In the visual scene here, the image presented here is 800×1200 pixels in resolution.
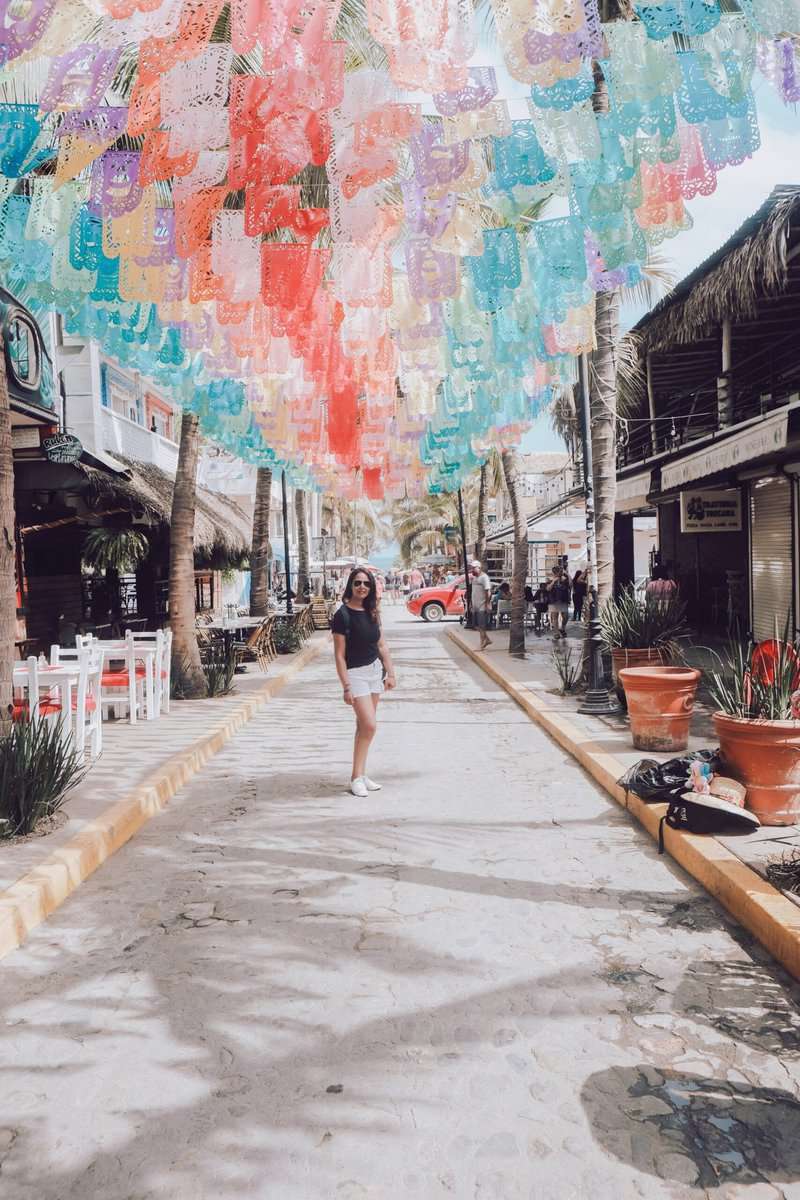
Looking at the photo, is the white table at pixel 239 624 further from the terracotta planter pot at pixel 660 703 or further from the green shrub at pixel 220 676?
the terracotta planter pot at pixel 660 703

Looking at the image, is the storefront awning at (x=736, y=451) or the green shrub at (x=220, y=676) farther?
the green shrub at (x=220, y=676)

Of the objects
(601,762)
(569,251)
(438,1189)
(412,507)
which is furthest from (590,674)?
(412,507)

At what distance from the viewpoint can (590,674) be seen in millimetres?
11391

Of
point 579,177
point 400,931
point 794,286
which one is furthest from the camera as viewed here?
point 794,286

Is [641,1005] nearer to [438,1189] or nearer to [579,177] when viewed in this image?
[438,1189]

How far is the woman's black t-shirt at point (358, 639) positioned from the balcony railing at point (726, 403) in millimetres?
7673

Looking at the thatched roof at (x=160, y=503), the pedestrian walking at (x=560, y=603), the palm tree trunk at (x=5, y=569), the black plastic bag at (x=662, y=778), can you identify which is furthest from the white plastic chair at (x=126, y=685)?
the pedestrian walking at (x=560, y=603)

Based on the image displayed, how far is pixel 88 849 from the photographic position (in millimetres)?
5684

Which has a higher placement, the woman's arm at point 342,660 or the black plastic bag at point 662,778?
the woman's arm at point 342,660

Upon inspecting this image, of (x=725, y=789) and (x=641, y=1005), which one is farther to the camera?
(x=725, y=789)

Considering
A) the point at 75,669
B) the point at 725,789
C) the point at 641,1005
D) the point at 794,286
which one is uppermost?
the point at 794,286

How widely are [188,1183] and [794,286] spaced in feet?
49.4

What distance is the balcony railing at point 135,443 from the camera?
19814 mm

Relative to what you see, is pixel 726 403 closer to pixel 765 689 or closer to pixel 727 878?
pixel 765 689
